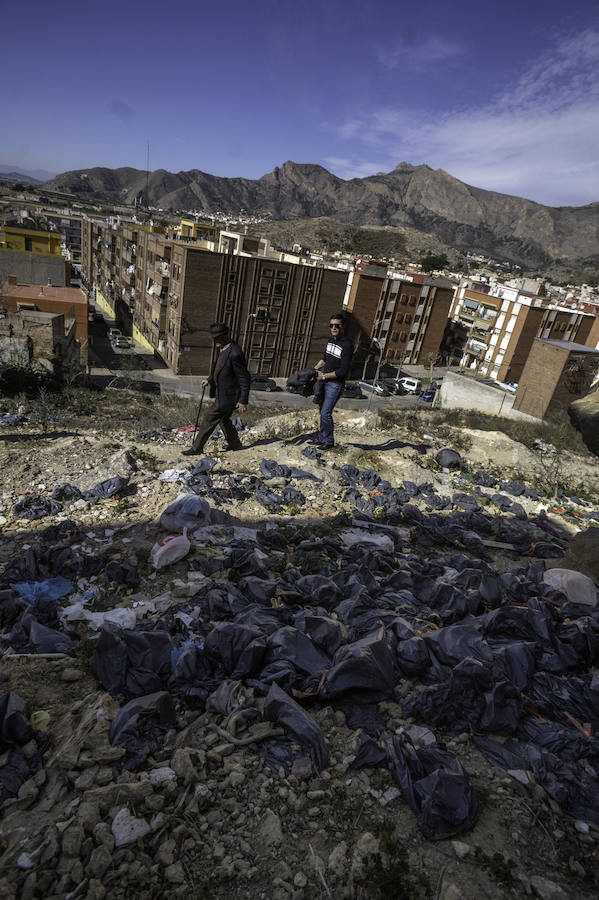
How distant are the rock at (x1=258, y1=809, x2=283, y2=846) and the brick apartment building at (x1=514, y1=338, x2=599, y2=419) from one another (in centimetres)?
2277

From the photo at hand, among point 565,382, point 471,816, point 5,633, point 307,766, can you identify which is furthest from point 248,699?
point 565,382

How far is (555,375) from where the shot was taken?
68.9ft

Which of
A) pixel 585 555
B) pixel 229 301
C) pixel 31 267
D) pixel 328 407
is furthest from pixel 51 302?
pixel 585 555

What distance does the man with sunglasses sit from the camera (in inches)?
274

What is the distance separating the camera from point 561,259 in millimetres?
181375

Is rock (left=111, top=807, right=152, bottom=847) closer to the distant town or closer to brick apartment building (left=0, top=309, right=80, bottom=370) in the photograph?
brick apartment building (left=0, top=309, right=80, bottom=370)

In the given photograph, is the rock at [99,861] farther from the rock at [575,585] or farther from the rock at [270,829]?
the rock at [575,585]

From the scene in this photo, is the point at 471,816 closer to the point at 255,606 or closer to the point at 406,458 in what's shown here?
the point at 255,606

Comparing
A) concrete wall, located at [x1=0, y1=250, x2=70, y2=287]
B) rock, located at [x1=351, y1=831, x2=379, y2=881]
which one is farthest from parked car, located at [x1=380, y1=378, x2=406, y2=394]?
rock, located at [x1=351, y1=831, x2=379, y2=881]

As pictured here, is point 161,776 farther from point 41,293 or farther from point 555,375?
point 41,293

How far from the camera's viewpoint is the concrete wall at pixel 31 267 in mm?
33594

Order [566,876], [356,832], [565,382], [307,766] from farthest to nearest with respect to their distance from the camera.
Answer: [565,382], [307,766], [356,832], [566,876]

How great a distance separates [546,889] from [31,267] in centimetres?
4163

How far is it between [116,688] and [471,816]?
1962 millimetres
